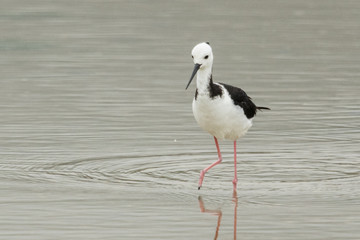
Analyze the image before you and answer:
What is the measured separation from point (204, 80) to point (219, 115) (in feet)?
1.36

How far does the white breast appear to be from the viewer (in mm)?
10953

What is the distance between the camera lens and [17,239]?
8.73 meters

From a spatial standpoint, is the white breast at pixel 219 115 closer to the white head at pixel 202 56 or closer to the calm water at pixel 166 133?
the white head at pixel 202 56

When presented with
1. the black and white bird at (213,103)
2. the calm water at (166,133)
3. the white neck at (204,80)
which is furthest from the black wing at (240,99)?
the calm water at (166,133)

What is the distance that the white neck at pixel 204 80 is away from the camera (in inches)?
429

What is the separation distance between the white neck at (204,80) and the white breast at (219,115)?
61mm

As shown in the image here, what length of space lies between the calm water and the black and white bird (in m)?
0.57

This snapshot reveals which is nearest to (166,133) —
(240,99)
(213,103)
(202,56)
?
Answer: (240,99)

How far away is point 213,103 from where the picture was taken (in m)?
10.9

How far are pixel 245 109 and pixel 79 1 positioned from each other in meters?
20.1

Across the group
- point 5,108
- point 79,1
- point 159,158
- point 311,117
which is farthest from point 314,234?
point 79,1

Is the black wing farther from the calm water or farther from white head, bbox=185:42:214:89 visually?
the calm water

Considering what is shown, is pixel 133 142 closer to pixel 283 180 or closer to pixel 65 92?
pixel 283 180

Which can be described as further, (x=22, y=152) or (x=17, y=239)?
(x=22, y=152)
